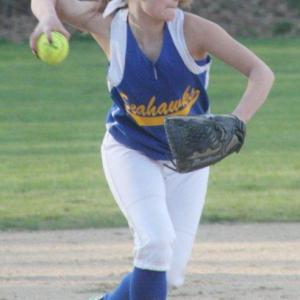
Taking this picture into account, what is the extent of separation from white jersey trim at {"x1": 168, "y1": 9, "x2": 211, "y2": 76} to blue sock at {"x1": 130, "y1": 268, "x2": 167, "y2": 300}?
2.57 feet

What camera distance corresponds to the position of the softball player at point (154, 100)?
4.46m

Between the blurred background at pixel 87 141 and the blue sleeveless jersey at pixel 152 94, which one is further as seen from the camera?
the blurred background at pixel 87 141

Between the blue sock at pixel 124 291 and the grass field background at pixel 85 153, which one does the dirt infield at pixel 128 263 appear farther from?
the blue sock at pixel 124 291

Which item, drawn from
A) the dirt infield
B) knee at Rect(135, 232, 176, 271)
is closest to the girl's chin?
knee at Rect(135, 232, 176, 271)

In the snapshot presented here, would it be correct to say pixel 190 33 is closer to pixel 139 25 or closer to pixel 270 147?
→ pixel 139 25

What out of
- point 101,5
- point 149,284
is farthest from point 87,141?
point 149,284

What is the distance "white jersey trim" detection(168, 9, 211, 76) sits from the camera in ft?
14.8

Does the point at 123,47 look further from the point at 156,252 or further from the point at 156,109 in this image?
the point at 156,252

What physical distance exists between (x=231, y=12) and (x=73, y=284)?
17.2 m

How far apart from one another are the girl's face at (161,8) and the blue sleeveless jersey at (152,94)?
0.12 metres

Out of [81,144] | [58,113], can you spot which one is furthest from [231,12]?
[81,144]

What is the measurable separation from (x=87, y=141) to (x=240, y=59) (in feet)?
22.9

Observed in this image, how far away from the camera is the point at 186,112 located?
183 inches

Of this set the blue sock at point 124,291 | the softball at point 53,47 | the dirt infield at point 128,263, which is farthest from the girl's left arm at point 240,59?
the dirt infield at point 128,263
